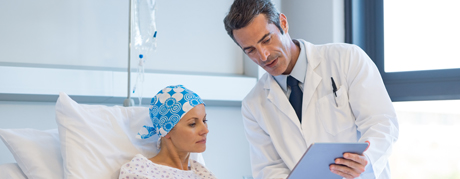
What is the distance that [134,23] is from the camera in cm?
221

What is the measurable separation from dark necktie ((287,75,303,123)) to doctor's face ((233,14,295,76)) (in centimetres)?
12

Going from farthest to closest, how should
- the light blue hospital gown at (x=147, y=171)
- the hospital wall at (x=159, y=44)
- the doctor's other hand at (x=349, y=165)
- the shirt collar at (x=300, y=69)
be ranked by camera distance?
1. the hospital wall at (x=159, y=44)
2. the shirt collar at (x=300, y=69)
3. the light blue hospital gown at (x=147, y=171)
4. the doctor's other hand at (x=349, y=165)

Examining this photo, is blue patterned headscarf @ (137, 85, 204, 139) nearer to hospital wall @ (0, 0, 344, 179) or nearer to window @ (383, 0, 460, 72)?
hospital wall @ (0, 0, 344, 179)

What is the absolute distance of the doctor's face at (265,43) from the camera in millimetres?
1634

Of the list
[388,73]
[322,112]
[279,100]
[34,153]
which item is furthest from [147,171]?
[388,73]

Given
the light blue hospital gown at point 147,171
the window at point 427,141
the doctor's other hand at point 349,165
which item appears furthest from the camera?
the window at point 427,141

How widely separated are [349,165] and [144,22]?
4.26 ft

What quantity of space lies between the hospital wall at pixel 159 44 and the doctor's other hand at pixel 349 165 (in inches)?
49.2

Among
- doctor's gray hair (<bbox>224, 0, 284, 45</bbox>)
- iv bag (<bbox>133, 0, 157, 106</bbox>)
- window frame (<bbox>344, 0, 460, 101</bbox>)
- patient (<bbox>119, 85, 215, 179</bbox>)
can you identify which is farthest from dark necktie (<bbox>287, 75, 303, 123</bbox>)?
window frame (<bbox>344, 0, 460, 101</bbox>)

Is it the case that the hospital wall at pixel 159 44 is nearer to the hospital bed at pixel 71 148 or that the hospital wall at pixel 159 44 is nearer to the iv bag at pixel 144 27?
the iv bag at pixel 144 27

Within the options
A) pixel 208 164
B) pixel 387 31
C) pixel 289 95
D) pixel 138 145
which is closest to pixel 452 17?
pixel 387 31

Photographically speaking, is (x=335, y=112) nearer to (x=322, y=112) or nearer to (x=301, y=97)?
(x=322, y=112)

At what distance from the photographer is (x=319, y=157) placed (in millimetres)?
1233

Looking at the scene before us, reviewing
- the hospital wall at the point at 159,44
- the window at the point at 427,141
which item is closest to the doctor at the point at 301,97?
the hospital wall at the point at 159,44
